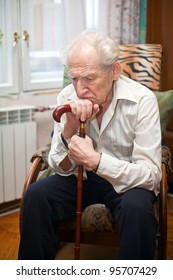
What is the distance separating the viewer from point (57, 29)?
2.71 metres

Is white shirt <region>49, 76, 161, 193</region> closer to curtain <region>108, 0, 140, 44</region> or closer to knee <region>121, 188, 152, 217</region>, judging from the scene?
knee <region>121, 188, 152, 217</region>

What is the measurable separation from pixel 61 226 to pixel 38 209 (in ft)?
0.57

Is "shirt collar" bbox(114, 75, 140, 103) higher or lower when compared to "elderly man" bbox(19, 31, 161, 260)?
higher

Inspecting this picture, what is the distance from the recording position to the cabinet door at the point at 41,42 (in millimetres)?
2594

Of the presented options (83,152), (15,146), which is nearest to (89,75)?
(83,152)

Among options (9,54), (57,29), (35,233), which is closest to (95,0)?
(57,29)

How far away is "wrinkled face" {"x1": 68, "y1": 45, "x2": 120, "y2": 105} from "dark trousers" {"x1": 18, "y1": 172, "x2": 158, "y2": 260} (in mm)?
340

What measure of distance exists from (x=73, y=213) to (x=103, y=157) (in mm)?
303

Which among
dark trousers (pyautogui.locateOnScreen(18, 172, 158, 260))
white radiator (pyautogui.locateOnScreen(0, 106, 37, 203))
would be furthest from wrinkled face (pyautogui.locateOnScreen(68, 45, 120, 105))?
white radiator (pyautogui.locateOnScreen(0, 106, 37, 203))

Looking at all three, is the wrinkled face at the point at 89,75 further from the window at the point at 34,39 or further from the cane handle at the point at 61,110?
the window at the point at 34,39

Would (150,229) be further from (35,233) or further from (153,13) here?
(153,13)

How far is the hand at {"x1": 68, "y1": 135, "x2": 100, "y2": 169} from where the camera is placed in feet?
4.86

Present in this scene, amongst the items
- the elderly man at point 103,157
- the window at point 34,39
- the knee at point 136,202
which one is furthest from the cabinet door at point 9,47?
the knee at point 136,202

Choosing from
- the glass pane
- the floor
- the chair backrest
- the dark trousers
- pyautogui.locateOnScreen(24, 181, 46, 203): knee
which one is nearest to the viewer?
the dark trousers
